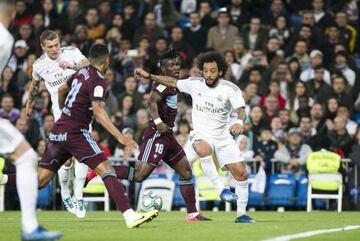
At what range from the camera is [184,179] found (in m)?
17.6

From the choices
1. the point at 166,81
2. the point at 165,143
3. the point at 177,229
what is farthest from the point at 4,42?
the point at 165,143

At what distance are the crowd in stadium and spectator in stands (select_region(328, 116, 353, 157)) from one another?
0.8 inches

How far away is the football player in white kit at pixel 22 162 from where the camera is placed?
1160cm

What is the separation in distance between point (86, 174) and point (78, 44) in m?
9.60

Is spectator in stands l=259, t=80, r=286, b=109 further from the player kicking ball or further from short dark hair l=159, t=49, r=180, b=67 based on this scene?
the player kicking ball

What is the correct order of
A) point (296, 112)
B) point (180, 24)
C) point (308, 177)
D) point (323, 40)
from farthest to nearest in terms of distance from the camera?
point (180, 24), point (323, 40), point (296, 112), point (308, 177)

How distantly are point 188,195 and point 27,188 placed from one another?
5.93m

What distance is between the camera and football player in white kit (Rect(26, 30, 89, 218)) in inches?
699

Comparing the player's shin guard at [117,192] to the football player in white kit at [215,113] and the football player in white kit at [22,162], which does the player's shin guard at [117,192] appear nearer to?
the football player in white kit at [22,162]

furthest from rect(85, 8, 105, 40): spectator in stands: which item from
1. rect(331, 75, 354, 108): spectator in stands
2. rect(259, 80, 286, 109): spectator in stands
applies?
rect(331, 75, 354, 108): spectator in stands

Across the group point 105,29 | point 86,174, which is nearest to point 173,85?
point 86,174

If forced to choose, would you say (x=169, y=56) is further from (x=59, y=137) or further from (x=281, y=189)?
(x=281, y=189)

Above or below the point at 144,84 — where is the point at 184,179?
below

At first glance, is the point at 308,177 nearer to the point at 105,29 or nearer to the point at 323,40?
the point at 323,40
